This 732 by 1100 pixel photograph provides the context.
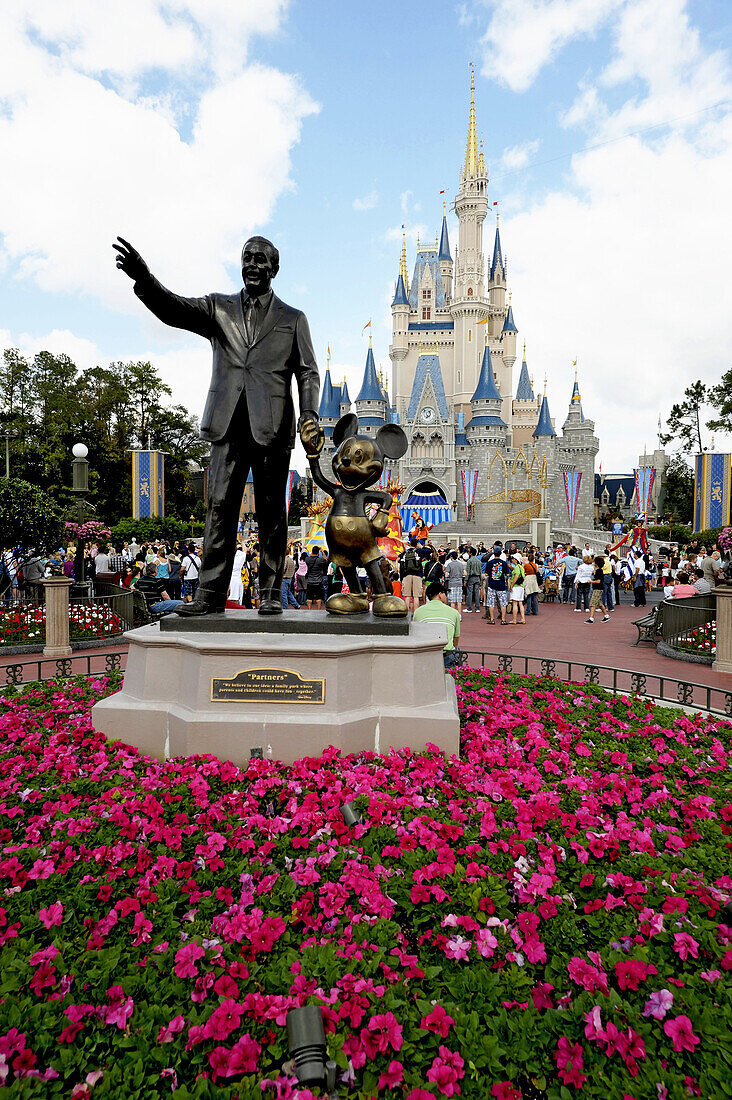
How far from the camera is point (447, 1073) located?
185cm

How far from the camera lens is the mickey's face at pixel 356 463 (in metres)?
4.48

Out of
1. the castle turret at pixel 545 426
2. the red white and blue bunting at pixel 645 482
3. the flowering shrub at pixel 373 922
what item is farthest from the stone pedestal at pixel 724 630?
the castle turret at pixel 545 426

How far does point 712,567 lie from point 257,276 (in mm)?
10279

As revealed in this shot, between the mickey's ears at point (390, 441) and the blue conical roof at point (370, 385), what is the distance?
189 feet

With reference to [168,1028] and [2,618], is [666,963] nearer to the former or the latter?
[168,1028]

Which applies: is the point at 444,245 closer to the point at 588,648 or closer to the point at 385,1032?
the point at 588,648

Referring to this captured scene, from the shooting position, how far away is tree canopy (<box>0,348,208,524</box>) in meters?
36.6

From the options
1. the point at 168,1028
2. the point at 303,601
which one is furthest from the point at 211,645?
the point at 303,601

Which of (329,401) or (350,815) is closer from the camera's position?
(350,815)

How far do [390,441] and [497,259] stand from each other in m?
74.8

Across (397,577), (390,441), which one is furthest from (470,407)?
(390,441)

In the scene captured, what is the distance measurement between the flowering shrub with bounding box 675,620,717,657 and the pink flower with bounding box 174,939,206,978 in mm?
8365

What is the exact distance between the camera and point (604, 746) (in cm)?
448

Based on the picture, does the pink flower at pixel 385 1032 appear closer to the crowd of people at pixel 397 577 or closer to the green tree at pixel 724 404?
the crowd of people at pixel 397 577
